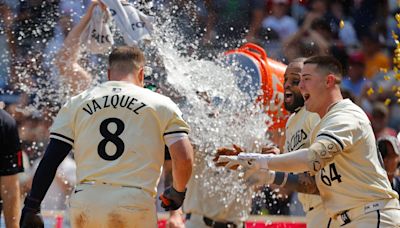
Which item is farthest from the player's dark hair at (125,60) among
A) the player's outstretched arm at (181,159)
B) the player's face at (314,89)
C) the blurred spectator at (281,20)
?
the blurred spectator at (281,20)

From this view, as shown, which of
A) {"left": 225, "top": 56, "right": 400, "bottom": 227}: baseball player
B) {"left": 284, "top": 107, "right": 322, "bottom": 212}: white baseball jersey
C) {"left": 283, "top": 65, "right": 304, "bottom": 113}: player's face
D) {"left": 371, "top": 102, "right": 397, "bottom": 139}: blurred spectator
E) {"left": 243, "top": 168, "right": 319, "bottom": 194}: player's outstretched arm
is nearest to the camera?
{"left": 225, "top": 56, "right": 400, "bottom": 227}: baseball player

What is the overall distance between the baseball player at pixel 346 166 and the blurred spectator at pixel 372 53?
6.76 metres

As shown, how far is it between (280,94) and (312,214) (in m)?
2.17

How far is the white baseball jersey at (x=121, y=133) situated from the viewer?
233 inches

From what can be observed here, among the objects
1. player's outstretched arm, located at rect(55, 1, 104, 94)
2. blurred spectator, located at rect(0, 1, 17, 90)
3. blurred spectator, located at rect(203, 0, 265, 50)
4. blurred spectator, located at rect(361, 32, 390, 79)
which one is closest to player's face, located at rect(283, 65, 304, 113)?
player's outstretched arm, located at rect(55, 1, 104, 94)

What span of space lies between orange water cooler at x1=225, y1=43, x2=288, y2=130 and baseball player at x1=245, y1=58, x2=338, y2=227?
125 cm

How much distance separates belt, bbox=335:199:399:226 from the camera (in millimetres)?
5855

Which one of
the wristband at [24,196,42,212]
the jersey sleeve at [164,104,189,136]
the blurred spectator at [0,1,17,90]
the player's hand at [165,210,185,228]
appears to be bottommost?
the wristband at [24,196,42,212]

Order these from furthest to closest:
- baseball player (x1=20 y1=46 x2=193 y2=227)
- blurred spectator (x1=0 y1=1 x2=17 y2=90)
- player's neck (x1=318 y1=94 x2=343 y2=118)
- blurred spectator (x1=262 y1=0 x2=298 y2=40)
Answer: blurred spectator (x1=262 y1=0 x2=298 y2=40)
blurred spectator (x1=0 y1=1 x2=17 y2=90)
player's neck (x1=318 y1=94 x2=343 y2=118)
baseball player (x1=20 y1=46 x2=193 y2=227)

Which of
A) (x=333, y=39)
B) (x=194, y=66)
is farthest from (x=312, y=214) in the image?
(x=333, y=39)

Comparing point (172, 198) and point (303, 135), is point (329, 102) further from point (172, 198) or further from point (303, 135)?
point (172, 198)

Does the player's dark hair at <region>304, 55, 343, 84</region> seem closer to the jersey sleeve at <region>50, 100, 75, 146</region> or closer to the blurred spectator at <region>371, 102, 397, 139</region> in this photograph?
the jersey sleeve at <region>50, 100, 75, 146</region>

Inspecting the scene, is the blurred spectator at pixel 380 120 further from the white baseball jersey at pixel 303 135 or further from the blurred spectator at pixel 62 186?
the white baseball jersey at pixel 303 135

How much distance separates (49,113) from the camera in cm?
1020
